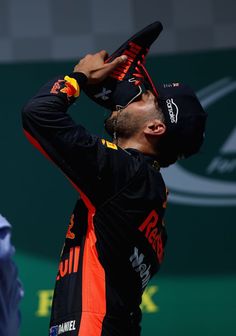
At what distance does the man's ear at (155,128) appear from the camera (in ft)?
7.26

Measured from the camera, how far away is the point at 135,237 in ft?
6.91

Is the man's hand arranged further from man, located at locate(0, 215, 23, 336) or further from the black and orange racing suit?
man, located at locate(0, 215, 23, 336)

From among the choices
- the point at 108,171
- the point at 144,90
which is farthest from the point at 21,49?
the point at 108,171

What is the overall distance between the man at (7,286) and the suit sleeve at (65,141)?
0.69 meters

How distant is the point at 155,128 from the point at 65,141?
12.5 inches

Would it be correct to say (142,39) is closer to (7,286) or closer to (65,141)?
(65,141)

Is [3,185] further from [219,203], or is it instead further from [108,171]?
[108,171]

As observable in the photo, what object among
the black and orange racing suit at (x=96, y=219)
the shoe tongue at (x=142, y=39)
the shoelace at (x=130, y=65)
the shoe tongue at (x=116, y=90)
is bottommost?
the black and orange racing suit at (x=96, y=219)

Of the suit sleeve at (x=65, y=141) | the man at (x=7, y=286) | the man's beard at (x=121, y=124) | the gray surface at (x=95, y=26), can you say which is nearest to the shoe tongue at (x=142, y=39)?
the man's beard at (x=121, y=124)

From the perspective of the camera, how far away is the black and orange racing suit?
6.59 ft

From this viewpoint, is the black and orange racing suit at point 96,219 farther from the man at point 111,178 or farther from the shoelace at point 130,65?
the shoelace at point 130,65

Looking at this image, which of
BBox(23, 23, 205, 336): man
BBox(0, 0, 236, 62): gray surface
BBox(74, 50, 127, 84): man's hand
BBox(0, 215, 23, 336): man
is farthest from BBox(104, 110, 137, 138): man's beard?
BBox(0, 0, 236, 62): gray surface

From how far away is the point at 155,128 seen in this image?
221 centimetres

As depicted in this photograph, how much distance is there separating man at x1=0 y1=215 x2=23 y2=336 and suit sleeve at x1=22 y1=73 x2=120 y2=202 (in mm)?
695
